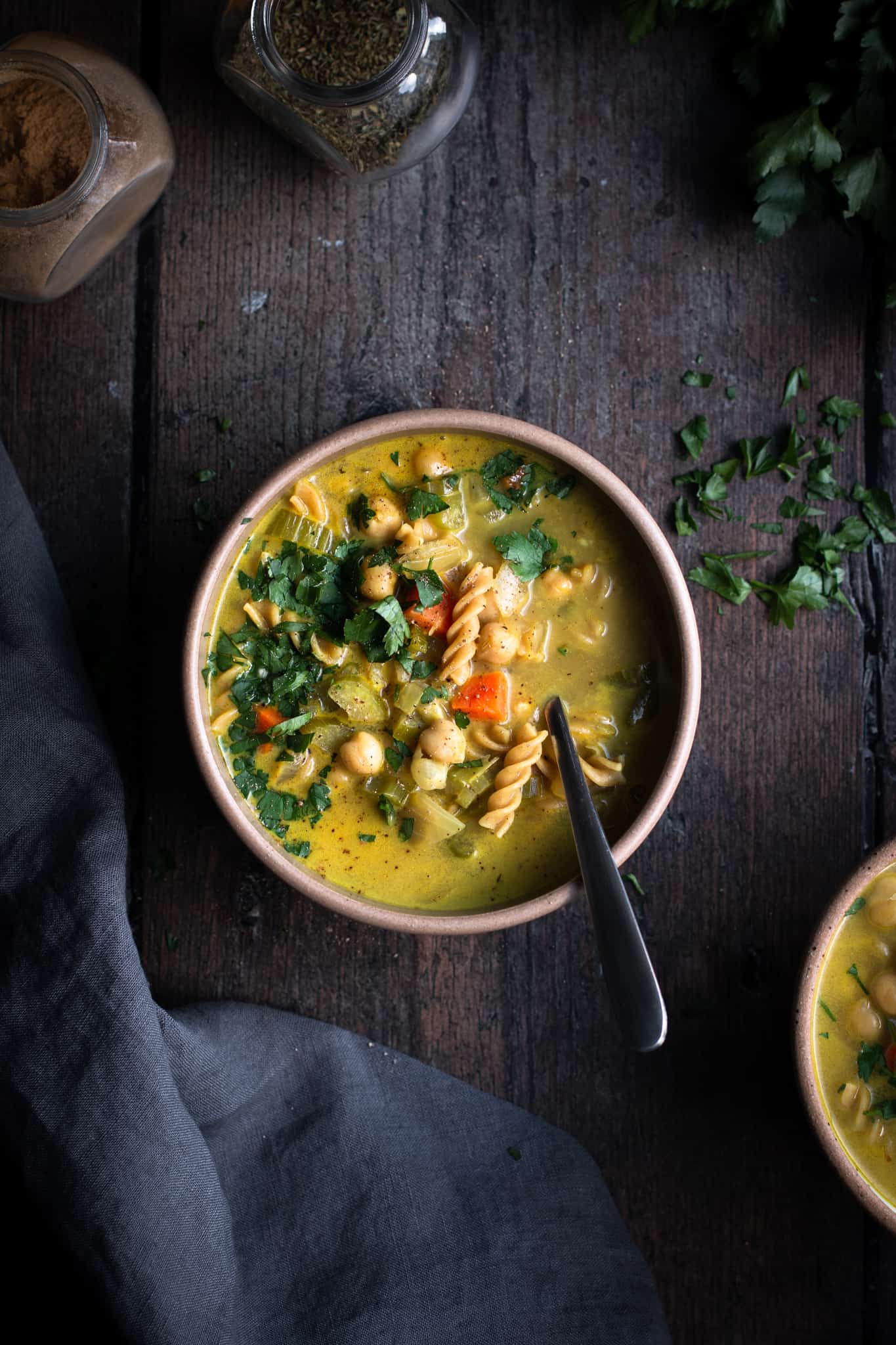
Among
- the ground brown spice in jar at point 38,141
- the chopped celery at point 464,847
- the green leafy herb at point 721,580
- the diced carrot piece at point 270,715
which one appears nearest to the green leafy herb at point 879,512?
the green leafy herb at point 721,580

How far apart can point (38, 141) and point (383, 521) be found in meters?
1.01

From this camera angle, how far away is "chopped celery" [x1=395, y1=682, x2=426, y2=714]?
2.13 m

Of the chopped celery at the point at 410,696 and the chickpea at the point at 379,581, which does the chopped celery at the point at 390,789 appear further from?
the chickpea at the point at 379,581

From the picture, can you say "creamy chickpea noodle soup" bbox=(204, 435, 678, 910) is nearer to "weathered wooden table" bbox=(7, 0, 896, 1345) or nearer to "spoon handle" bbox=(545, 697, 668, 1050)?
"spoon handle" bbox=(545, 697, 668, 1050)

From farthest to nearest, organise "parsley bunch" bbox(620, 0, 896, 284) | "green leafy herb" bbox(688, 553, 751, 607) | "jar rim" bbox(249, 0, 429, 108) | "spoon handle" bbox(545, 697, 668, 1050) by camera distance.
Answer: "green leafy herb" bbox(688, 553, 751, 607), "parsley bunch" bbox(620, 0, 896, 284), "jar rim" bbox(249, 0, 429, 108), "spoon handle" bbox(545, 697, 668, 1050)

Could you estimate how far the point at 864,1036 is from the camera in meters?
2.16

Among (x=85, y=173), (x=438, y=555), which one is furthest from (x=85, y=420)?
(x=438, y=555)

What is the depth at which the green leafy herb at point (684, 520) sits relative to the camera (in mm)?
2395

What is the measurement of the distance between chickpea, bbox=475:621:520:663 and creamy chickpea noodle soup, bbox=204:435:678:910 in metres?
0.04

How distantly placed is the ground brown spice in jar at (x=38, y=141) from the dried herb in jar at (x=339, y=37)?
1.44ft

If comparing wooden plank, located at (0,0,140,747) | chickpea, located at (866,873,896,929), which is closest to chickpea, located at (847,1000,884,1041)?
chickpea, located at (866,873,896,929)

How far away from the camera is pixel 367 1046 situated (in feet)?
7.84

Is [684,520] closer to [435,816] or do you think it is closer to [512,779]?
[512,779]

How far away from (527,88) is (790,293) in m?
0.75
